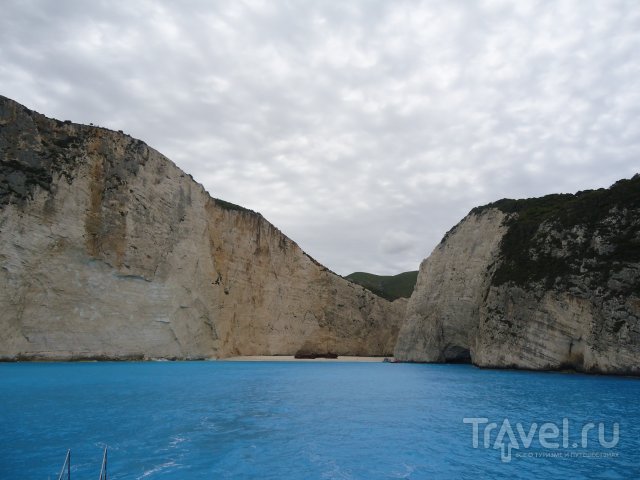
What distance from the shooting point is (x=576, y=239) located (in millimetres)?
34812

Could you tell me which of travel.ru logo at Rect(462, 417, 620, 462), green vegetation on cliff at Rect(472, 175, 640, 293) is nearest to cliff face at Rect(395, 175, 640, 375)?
green vegetation on cliff at Rect(472, 175, 640, 293)

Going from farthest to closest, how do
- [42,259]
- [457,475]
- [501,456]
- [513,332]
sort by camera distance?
[513,332] → [42,259] → [501,456] → [457,475]

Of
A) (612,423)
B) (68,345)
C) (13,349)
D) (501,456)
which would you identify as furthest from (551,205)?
(13,349)

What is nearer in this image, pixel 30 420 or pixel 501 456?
pixel 501 456

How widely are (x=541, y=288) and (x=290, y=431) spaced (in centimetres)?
2898

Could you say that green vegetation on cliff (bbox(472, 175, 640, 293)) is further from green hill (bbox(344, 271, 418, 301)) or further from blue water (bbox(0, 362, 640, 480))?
green hill (bbox(344, 271, 418, 301))

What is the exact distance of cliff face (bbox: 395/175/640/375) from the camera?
29.6 metres

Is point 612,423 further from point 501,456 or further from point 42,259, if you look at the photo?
point 42,259

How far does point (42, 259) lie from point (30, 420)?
2286 cm

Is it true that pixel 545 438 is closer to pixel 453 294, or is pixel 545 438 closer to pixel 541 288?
pixel 541 288

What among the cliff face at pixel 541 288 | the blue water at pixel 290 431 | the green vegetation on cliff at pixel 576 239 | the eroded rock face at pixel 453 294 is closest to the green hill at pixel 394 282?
the eroded rock face at pixel 453 294

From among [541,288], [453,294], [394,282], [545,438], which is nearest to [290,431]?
[545,438]

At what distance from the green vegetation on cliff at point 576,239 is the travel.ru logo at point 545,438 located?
21.3 m

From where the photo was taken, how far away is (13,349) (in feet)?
95.9
